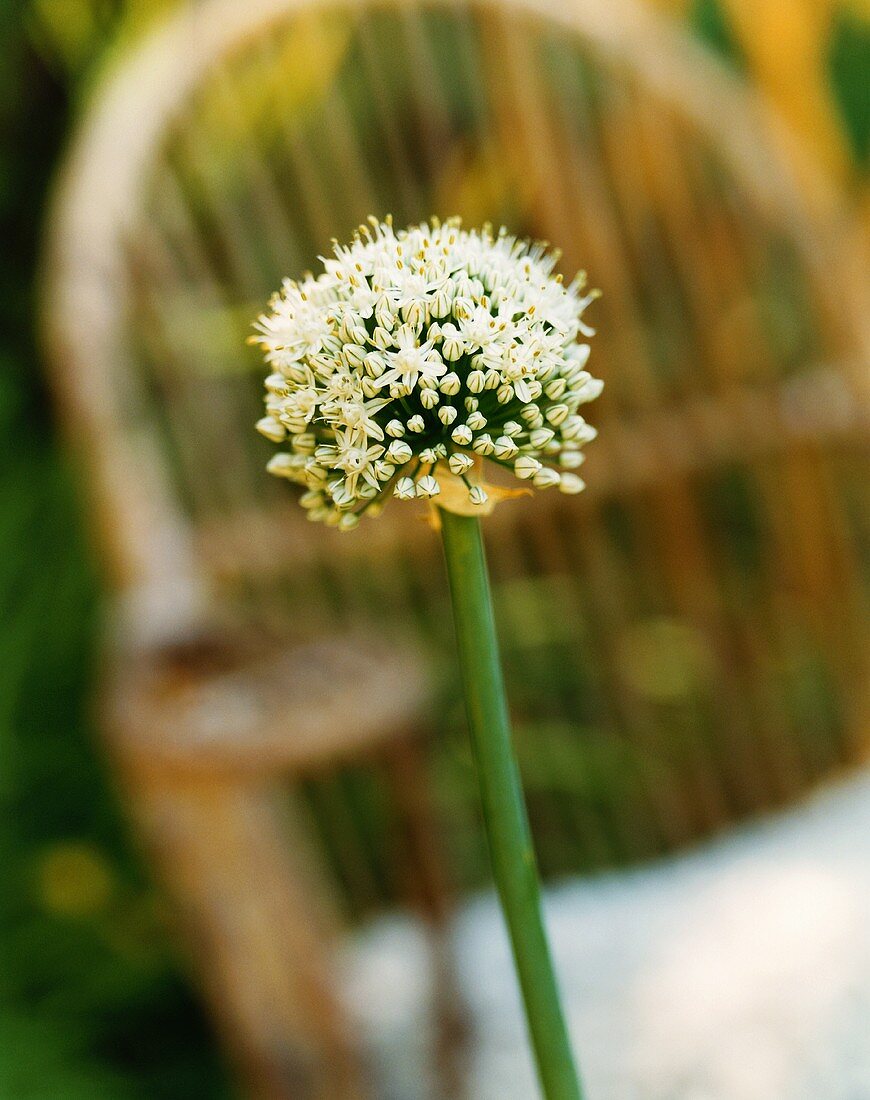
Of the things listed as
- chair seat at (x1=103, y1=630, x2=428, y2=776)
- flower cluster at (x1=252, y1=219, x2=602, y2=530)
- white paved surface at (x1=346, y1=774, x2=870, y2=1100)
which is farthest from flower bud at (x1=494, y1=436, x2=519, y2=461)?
white paved surface at (x1=346, y1=774, x2=870, y2=1100)

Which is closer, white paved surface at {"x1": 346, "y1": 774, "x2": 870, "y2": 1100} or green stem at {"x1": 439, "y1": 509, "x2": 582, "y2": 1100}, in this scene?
green stem at {"x1": 439, "y1": 509, "x2": 582, "y2": 1100}

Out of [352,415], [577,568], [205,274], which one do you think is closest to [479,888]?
[577,568]

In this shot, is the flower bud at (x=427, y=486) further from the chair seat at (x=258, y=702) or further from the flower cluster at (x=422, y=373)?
the chair seat at (x=258, y=702)

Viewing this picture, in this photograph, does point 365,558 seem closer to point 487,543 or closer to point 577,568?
point 487,543

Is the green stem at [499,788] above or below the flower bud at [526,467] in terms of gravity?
below

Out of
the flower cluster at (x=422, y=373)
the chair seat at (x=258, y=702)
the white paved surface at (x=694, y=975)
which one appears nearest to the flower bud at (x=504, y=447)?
the flower cluster at (x=422, y=373)

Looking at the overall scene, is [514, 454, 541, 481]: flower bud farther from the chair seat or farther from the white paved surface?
the white paved surface
